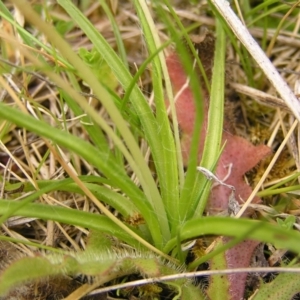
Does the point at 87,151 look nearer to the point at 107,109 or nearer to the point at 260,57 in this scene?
the point at 107,109

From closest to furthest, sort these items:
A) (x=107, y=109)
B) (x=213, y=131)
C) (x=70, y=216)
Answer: (x=107, y=109) → (x=70, y=216) → (x=213, y=131)

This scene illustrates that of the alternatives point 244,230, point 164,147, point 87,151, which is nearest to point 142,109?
point 164,147

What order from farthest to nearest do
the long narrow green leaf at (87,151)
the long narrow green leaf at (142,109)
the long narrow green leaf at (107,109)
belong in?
the long narrow green leaf at (142,109)
the long narrow green leaf at (87,151)
the long narrow green leaf at (107,109)

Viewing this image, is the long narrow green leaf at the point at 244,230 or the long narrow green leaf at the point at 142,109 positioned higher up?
the long narrow green leaf at the point at 142,109

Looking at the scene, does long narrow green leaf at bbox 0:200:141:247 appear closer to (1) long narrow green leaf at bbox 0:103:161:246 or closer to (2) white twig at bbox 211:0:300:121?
(1) long narrow green leaf at bbox 0:103:161:246

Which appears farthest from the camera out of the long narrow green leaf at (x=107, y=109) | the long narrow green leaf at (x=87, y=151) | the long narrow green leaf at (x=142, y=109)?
the long narrow green leaf at (x=142, y=109)

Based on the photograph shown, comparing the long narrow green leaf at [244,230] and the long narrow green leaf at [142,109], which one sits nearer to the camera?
the long narrow green leaf at [244,230]

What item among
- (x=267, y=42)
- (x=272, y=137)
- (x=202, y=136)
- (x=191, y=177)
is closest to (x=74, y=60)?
(x=191, y=177)

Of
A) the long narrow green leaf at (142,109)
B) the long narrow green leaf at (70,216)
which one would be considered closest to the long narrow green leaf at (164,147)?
the long narrow green leaf at (142,109)

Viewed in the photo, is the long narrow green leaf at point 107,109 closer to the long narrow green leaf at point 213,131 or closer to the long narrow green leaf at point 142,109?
the long narrow green leaf at point 142,109
